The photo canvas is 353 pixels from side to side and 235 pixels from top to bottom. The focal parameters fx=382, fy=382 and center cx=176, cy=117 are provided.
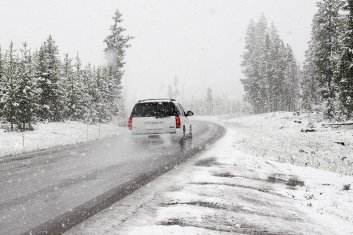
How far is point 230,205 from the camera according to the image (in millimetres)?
6125

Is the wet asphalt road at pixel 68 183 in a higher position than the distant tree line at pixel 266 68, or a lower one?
lower

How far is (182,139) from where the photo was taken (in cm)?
1638

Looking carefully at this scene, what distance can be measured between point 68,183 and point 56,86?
28.9 m

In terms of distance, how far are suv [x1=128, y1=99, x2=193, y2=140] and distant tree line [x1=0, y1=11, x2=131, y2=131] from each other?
1294 cm

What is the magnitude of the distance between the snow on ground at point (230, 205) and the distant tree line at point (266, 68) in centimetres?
5795

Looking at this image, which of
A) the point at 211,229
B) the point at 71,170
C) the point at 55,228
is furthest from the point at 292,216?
the point at 71,170

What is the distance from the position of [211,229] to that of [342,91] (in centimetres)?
2690

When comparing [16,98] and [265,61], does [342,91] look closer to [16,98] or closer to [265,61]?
[16,98]

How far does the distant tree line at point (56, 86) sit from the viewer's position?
27734 mm

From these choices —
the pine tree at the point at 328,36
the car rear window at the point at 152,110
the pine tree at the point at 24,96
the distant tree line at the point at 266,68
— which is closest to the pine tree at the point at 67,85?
the pine tree at the point at 24,96

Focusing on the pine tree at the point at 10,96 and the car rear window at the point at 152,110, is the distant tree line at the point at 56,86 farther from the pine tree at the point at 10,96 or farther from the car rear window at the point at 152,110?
the car rear window at the point at 152,110

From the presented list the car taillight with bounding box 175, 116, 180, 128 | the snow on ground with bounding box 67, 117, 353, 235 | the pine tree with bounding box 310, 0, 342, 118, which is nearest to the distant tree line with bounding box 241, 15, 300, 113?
the pine tree with bounding box 310, 0, 342, 118

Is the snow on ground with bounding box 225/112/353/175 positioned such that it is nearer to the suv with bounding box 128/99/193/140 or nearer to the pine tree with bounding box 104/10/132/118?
the suv with bounding box 128/99/193/140

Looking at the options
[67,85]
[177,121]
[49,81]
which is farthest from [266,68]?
[177,121]
